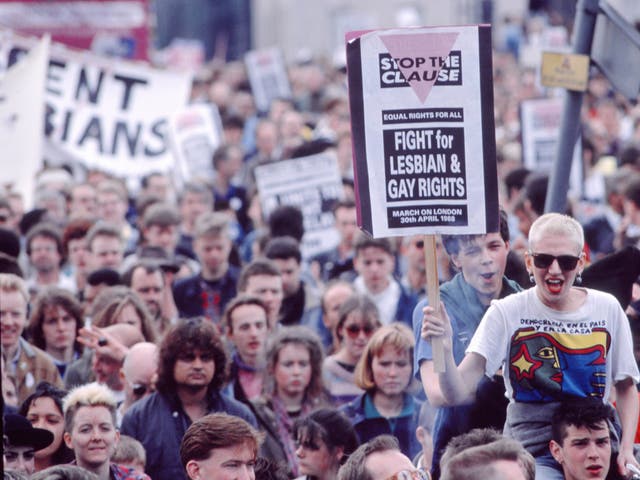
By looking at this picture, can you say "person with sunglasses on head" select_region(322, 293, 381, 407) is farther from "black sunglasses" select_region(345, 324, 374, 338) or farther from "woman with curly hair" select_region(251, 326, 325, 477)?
"woman with curly hair" select_region(251, 326, 325, 477)

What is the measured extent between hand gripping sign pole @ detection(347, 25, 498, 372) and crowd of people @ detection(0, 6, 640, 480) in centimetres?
24

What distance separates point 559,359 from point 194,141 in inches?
454

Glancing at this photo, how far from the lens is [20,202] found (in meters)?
13.0

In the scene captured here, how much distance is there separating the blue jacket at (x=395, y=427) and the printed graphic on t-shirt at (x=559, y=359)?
6.72ft

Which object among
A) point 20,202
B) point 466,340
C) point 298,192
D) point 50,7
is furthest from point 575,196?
point 50,7

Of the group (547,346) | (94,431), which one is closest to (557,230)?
(547,346)

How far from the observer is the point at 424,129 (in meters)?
5.98

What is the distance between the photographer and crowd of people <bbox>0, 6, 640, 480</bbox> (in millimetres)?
5875

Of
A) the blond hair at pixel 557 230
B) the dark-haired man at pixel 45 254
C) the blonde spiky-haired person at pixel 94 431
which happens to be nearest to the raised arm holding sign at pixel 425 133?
the blond hair at pixel 557 230

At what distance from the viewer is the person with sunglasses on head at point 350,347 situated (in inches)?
346

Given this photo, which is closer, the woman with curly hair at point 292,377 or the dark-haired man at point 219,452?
the dark-haired man at point 219,452

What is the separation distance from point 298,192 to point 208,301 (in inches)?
111

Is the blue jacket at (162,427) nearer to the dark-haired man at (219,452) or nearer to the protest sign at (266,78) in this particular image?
the dark-haired man at (219,452)

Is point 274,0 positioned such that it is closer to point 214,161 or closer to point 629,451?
point 214,161
